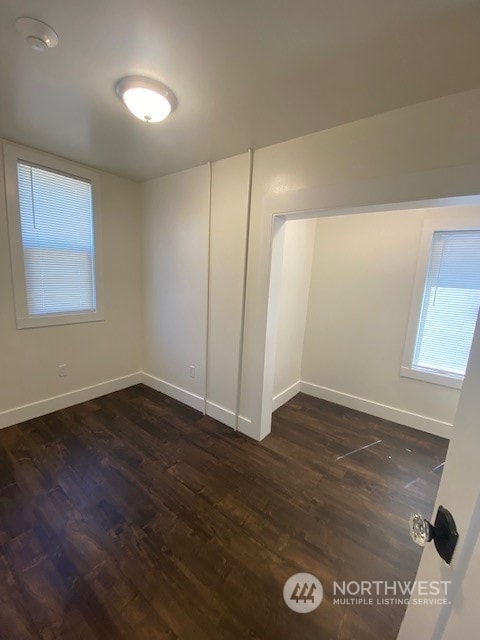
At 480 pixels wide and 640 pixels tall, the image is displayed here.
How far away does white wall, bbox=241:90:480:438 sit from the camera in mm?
1435

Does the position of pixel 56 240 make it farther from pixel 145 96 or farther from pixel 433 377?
pixel 433 377

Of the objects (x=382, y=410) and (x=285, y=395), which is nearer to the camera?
(x=382, y=410)

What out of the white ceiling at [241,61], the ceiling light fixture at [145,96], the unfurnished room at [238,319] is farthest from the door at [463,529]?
the ceiling light fixture at [145,96]

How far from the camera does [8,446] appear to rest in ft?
7.46

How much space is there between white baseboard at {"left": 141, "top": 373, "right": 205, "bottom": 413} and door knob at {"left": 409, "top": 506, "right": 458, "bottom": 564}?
2.46m

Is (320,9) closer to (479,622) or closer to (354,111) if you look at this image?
(354,111)

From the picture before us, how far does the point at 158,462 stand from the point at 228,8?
8.98ft

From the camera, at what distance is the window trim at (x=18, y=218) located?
2326mm

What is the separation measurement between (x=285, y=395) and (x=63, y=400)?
2558 mm

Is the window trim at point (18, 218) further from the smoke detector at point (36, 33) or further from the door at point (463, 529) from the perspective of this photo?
the door at point (463, 529)

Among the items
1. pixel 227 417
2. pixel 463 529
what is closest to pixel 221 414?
pixel 227 417

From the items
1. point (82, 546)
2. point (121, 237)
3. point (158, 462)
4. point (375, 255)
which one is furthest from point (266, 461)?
point (121, 237)

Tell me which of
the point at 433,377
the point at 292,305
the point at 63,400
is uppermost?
the point at 292,305

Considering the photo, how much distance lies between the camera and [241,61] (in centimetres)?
130
